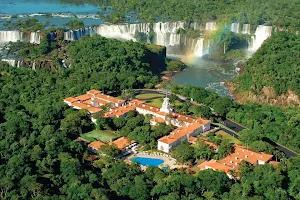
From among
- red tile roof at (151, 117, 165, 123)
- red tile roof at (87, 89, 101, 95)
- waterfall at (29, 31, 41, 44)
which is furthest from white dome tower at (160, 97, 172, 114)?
waterfall at (29, 31, 41, 44)

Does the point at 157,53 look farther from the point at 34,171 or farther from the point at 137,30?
the point at 34,171

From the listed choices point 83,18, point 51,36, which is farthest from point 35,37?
point 83,18

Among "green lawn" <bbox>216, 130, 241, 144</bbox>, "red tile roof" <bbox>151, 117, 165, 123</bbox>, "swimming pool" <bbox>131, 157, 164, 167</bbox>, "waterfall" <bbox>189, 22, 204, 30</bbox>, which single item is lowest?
"swimming pool" <bbox>131, 157, 164, 167</bbox>

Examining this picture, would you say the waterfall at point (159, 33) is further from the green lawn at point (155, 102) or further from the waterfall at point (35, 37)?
the green lawn at point (155, 102)

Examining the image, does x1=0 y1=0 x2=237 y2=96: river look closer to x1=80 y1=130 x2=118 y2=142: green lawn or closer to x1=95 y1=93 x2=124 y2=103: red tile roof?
x1=95 y1=93 x2=124 y2=103: red tile roof

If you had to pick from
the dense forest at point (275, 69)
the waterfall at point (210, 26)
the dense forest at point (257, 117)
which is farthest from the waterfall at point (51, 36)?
the dense forest at point (257, 117)

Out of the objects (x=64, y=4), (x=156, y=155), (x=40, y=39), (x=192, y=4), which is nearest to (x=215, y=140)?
(x=156, y=155)
